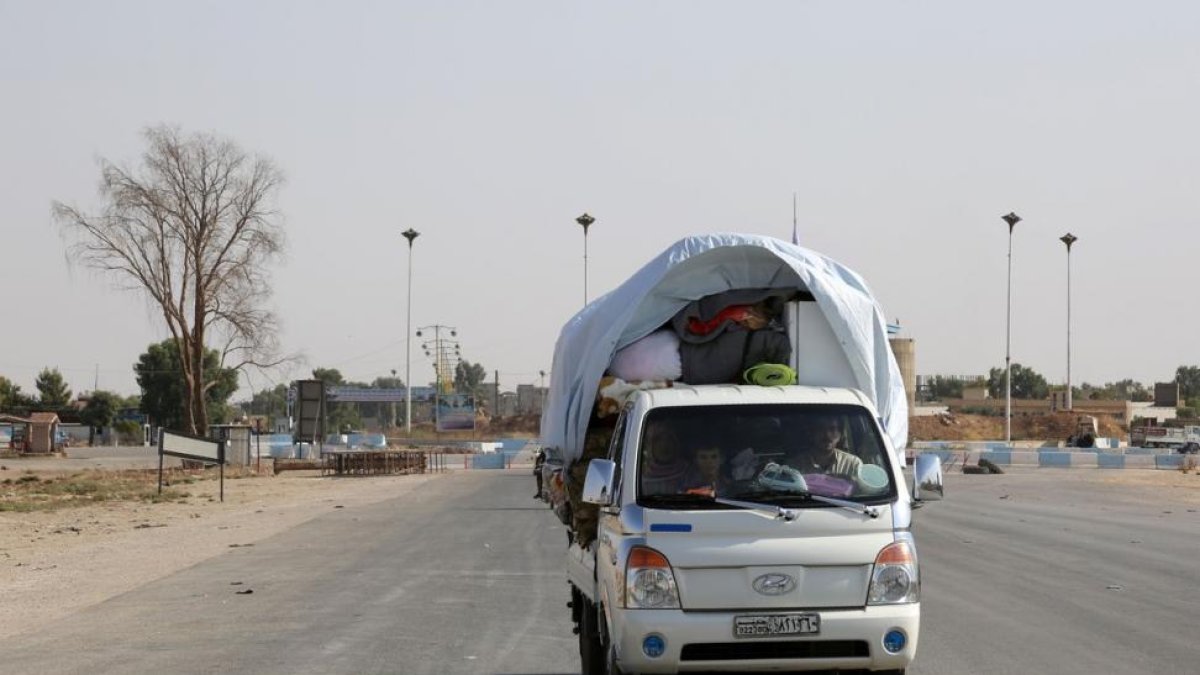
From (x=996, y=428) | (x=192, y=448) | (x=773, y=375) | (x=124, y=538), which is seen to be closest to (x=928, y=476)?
(x=773, y=375)

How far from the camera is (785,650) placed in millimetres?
8125

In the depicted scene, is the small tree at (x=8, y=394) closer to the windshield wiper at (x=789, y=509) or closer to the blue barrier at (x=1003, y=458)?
the blue barrier at (x=1003, y=458)

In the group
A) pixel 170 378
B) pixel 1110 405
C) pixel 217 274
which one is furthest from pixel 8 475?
pixel 1110 405

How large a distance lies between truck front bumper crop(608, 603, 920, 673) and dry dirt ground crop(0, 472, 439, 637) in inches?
340

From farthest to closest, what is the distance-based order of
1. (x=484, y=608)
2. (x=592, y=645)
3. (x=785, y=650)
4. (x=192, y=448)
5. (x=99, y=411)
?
1. (x=99, y=411)
2. (x=192, y=448)
3. (x=484, y=608)
4. (x=592, y=645)
5. (x=785, y=650)

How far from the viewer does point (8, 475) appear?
5738 cm

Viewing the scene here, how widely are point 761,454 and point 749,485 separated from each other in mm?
316

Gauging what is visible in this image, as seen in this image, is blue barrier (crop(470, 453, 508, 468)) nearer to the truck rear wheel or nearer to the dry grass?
the dry grass

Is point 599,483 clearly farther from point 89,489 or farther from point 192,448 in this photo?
point 89,489

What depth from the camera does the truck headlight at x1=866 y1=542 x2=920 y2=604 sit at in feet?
27.0

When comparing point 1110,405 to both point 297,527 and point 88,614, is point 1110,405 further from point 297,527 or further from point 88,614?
point 88,614

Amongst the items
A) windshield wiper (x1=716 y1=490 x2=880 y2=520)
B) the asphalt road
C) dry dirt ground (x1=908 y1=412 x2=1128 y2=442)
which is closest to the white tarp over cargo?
windshield wiper (x1=716 y1=490 x2=880 y2=520)

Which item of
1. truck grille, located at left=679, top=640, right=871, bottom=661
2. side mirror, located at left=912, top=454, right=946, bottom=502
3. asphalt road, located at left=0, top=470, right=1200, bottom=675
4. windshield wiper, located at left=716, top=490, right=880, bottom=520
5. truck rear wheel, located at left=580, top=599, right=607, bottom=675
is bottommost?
asphalt road, located at left=0, top=470, right=1200, bottom=675

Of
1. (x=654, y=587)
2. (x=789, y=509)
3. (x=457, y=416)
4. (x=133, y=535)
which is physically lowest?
(x=133, y=535)
